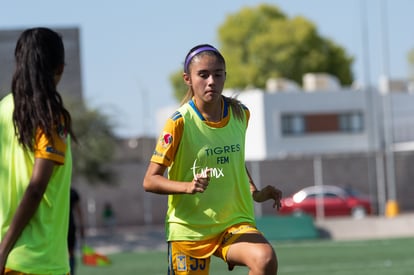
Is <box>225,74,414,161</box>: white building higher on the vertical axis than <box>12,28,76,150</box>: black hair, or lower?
higher

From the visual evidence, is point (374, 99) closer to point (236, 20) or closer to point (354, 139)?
point (354, 139)

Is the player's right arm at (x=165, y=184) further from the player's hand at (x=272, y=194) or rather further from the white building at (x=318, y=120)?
the white building at (x=318, y=120)

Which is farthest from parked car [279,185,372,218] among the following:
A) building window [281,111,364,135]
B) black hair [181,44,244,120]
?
black hair [181,44,244,120]

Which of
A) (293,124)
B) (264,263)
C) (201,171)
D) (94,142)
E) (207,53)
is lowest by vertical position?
(264,263)

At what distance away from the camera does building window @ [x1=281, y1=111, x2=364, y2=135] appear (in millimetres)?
65000

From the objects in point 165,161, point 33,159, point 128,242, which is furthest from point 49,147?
point 128,242

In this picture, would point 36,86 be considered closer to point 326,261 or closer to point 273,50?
point 326,261

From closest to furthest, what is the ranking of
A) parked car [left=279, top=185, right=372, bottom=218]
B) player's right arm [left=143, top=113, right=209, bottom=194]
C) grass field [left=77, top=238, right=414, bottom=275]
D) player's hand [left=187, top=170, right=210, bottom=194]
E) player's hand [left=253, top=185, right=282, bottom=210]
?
player's hand [left=187, top=170, right=210, bottom=194] → player's right arm [left=143, top=113, right=209, bottom=194] → player's hand [left=253, top=185, right=282, bottom=210] → grass field [left=77, top=238, right=414, bottom=275] → parked car [left=279, top=185, right=372, bottom=218]

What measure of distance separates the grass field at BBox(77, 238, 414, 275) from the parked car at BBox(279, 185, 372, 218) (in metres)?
16.0

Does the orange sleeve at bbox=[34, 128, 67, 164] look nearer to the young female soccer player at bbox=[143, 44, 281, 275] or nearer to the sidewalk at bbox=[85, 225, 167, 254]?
the young female soccer player at bbox=[143, 44, 281, 275]

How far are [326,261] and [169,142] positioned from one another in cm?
1587

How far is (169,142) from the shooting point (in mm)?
7176

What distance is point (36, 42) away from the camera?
5273 mm

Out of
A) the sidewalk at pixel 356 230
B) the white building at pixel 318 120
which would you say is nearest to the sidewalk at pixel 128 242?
the sidewalk at pixel 356 230
